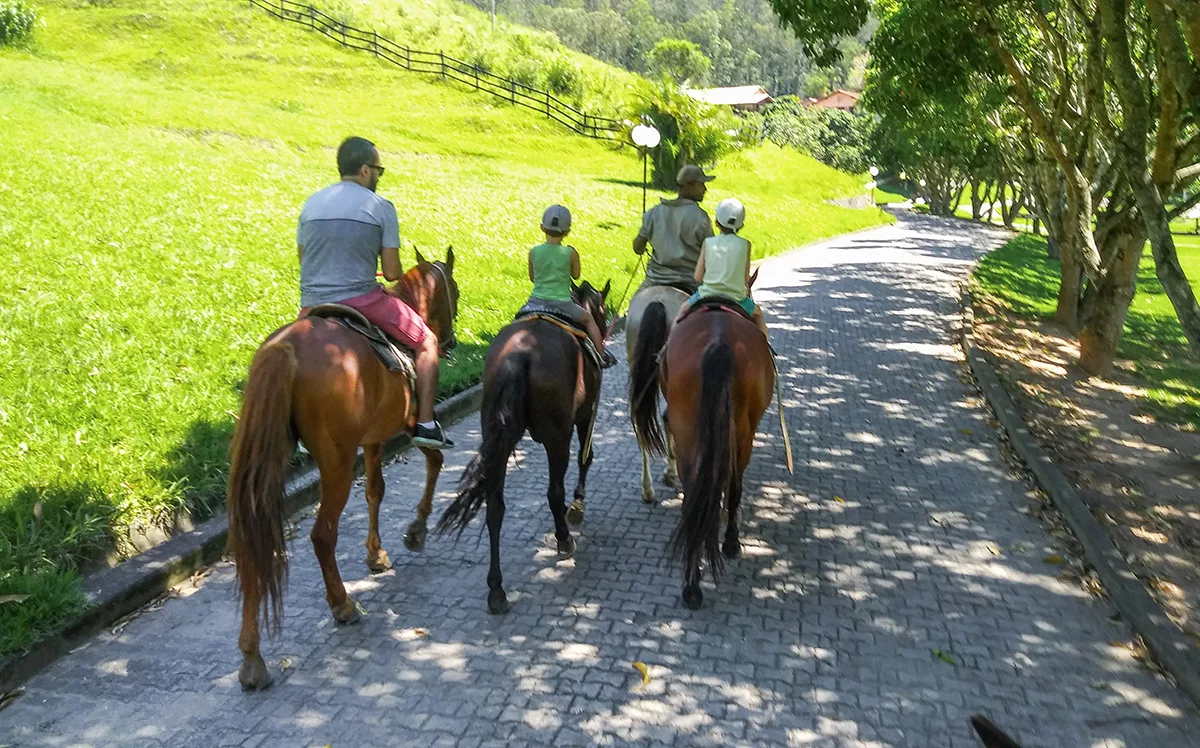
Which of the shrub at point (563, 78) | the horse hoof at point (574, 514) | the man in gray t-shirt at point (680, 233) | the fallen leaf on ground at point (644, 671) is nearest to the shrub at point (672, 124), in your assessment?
the shrub at point (563, 78)

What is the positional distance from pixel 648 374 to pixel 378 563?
93.2 inches

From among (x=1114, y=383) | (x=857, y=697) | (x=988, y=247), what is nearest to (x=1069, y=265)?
(x=1114, y=383)

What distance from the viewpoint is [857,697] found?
4500 mm

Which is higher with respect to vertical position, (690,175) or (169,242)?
(690,175)

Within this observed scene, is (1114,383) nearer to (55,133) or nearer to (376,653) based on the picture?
(376,653)

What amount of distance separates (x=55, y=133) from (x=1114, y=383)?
65.0 ft

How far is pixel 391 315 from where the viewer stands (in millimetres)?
5523

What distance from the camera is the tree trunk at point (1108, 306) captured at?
11.2 metres

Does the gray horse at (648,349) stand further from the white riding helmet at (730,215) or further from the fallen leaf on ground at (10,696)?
the fallen leaf on ground at (10,696)

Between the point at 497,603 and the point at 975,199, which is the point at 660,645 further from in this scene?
the point at 975,199

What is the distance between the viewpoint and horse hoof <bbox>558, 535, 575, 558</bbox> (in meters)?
6.14

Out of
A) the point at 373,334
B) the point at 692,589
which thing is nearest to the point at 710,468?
the point at 692,589

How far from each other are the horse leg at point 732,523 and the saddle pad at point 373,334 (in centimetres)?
222

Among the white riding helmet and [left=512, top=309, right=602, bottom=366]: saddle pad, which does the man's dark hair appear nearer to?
[left=512, top=309, right=602, bottom=366]: saddle pad
